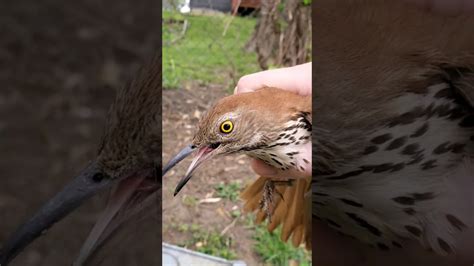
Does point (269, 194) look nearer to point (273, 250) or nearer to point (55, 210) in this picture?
point (55, 210)

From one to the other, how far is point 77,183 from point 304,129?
0.76 ft

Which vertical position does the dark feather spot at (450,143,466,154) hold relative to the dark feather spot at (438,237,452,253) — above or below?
above

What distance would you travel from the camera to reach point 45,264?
55cm

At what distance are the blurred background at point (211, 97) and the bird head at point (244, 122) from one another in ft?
2.77

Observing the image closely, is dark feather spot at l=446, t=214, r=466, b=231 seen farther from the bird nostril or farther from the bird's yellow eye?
the bird nostril

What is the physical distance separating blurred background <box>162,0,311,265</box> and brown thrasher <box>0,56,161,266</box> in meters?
0.81

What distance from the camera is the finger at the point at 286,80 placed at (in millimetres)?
522

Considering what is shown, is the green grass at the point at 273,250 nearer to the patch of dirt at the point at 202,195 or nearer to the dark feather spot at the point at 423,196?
the patch of dirt at the point at 202,195

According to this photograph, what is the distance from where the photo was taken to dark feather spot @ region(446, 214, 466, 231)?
18.9 inches

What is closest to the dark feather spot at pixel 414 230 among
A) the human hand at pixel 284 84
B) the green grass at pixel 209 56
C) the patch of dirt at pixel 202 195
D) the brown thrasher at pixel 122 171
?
the human hand at pixel 284 84

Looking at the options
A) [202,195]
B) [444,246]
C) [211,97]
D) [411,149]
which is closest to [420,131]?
[411,149]

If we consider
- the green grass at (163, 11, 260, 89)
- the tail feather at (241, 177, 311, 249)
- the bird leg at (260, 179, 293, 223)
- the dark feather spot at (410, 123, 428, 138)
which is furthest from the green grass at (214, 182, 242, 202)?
the dark feather spot at (410, 123, 428, 138)

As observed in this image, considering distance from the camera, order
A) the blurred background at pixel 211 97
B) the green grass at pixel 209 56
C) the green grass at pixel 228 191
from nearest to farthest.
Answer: the green grass at pixel 209 56, the blurred background at pixel 211 97, the green grass at pixel 228 191

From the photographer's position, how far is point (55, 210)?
20.5 inches
